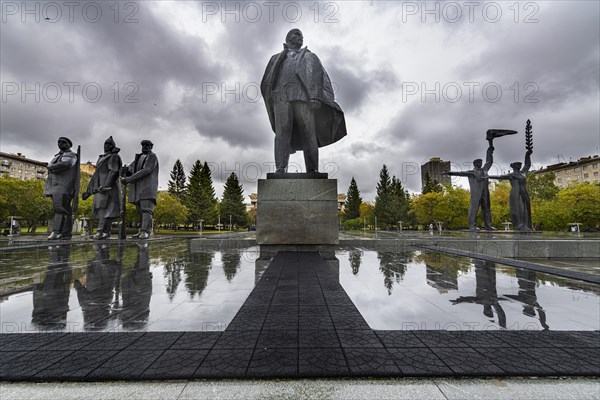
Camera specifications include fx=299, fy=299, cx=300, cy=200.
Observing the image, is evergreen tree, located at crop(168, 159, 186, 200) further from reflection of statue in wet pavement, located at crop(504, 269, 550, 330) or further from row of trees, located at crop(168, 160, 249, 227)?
reflection of statue in wet pavement, located at crop(504, 269, 550, 330)

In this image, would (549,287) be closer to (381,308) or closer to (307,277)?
(381,308)

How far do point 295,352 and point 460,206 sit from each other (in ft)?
153

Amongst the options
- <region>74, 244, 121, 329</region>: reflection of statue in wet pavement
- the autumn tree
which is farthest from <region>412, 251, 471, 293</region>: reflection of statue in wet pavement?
the autumn tree

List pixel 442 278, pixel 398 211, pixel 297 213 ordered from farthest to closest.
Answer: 1. pixel 398 211
2. pixel 297 213
3. pixel 442 278

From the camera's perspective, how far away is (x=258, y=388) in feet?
5.57

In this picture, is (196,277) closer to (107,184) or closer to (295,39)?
(295,39)

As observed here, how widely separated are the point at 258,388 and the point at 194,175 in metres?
65.8

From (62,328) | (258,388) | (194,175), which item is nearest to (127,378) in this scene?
(258,388)

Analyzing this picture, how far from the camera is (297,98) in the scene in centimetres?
841

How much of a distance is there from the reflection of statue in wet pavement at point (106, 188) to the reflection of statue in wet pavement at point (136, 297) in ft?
32.5

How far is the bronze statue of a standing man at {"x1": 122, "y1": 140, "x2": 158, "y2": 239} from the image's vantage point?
45.2ft

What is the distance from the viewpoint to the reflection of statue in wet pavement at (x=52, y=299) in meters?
2.75

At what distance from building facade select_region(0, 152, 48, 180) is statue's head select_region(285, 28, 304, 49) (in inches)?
3844

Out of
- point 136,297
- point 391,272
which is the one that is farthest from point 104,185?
point 391,272
